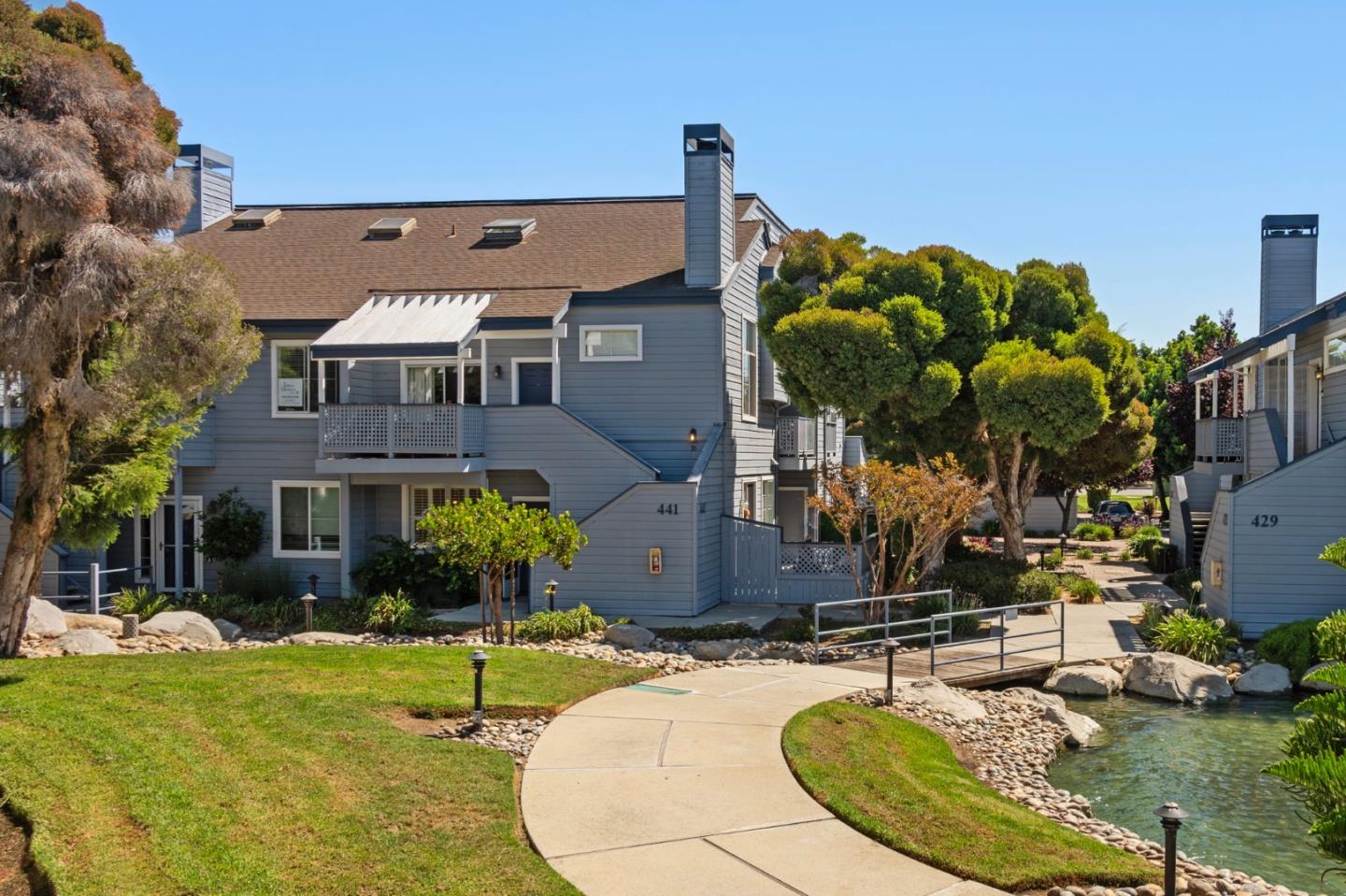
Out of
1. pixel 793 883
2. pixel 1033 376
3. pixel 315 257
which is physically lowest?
pixel 793 883

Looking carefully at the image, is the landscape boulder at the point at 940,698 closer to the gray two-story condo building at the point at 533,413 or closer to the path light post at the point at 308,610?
the gray two-story condo building at the point at 533,413

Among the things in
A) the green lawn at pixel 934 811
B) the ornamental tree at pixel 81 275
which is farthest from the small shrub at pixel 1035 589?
the ornamental tree at pixel 81 275

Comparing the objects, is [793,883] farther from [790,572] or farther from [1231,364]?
[1231,364]

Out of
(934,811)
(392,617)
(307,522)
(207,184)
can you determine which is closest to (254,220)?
(207,184)

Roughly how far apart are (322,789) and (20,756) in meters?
2.91

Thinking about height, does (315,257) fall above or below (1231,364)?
above

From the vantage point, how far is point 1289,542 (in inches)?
792

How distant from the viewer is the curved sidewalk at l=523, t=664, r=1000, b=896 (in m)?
8.16

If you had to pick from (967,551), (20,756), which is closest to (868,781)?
(20,756)

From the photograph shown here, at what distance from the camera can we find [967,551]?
1161 inches

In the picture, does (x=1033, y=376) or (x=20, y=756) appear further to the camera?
(x=1033, y=376)

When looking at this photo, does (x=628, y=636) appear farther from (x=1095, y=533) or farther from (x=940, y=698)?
(x=1095, y=533)

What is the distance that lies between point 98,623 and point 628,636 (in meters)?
8.53

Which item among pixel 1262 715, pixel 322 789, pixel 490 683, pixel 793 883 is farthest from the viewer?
pixel 1262 715
